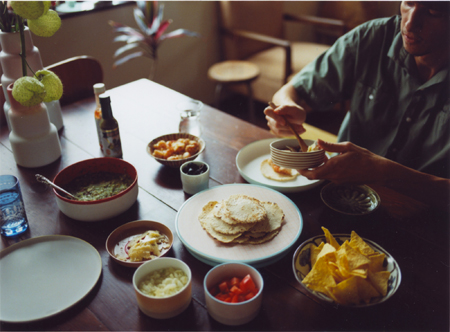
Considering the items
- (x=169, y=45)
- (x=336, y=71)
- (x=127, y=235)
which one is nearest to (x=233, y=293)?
(x=127, y=235)

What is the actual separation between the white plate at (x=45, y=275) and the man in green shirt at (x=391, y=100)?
0.77 meters

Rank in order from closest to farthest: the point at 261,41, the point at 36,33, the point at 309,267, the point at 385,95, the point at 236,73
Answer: the point at 309,267
the point at 36,33
the point at 385,95
the point at 236,73
the point at 261,41

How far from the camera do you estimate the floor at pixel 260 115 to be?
4055mm

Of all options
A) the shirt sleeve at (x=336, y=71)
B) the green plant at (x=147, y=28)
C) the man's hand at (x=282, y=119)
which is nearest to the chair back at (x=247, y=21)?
the green plant at (x=147, y=28)

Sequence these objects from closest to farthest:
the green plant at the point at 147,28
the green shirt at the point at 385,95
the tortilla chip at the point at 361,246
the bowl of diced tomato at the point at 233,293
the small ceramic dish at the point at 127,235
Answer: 1. the bowl of diced tomato at the point at 233,293
2. the tortilla chip at the point at 361,246
3. the small ceramic dish at the point at 127,235
4. the green shirt at the point at 385,95
5. the green plant at the point at 147,28

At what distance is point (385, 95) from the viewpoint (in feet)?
5.82

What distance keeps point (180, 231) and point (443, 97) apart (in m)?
1.20

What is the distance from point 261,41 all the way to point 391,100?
2165mm

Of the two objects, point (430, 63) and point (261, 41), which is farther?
point (261, 41)

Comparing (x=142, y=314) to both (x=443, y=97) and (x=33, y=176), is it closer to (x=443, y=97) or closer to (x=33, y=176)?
(x=33, y=176)

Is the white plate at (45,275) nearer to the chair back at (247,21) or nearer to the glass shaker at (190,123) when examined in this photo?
the glass shaker at (190,123)

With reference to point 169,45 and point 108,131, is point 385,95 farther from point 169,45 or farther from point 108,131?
point 169,45

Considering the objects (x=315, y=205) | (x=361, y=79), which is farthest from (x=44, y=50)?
(x=315, y=205)

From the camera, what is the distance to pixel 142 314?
929mm
